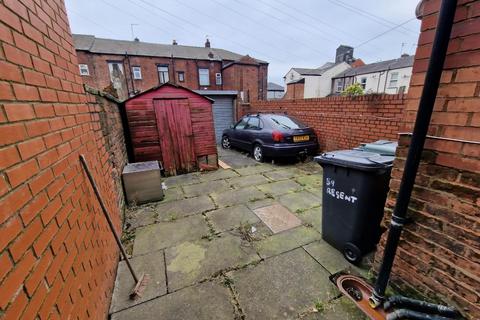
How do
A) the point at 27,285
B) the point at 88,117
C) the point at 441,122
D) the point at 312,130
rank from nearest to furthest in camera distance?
the point at 27,285
the point at 441,122
the point at 88,117
the point at 312,130

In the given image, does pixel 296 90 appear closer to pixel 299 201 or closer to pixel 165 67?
pixel 165 67

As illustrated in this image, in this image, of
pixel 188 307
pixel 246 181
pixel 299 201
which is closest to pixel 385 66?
pixel 246 181

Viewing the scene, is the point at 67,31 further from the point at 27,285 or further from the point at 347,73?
the point at 347,73

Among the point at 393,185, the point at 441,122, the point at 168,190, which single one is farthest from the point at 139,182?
the point at 441,122

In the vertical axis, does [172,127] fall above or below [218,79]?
below

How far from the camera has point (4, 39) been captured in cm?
90

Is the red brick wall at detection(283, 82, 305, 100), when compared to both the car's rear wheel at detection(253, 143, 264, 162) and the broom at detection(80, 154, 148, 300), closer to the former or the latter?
the car's rear wheel at detection(253, 143, 264, 162)

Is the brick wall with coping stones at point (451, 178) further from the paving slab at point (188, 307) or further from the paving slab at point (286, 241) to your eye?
the paving slab at point (188, 307)

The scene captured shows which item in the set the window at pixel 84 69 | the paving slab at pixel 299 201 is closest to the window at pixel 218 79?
the window at pixel 84 69

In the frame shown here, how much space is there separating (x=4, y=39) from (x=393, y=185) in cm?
268

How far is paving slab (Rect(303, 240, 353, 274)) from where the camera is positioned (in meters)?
2.25

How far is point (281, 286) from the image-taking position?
202 centimetres

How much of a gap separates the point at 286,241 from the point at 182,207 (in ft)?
6.37

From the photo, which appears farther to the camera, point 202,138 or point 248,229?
point 202,138
